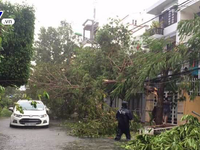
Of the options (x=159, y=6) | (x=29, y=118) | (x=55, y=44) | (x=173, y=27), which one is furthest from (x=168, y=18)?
(x=55, y=44)

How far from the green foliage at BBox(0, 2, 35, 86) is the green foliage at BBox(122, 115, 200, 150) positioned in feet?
16.2

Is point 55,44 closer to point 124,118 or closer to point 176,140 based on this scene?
point 124,118

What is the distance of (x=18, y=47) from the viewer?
1091cm

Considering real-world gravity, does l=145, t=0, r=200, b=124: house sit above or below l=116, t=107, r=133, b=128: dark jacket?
above

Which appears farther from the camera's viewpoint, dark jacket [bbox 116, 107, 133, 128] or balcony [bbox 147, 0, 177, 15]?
balcony [bbox 147, 0, 177, 15]

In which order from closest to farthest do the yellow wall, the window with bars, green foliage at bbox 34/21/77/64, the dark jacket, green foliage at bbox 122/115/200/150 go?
green foliage at bbox 122/115/200/150
the dark jacket
the yellow wall
the window with bars
green foliage at bbox 34/21/77/64

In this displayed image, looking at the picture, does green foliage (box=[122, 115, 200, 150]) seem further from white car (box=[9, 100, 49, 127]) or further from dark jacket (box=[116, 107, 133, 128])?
white car (box=[9, 100, 49, 127])

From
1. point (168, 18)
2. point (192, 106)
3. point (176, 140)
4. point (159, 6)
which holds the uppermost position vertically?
point (159, 6)

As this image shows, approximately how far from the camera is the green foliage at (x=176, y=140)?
25.7ft

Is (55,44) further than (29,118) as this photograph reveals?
Yes

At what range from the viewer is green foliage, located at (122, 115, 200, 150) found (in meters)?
7.84

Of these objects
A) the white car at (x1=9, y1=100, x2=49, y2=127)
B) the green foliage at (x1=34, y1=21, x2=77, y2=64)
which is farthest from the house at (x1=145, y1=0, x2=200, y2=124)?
the green foliage at (x1=34, y1=21, x2=77, y2=64)

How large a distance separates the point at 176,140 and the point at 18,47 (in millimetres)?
6686

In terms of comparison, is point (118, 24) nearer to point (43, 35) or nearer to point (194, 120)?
point (194, 120)
